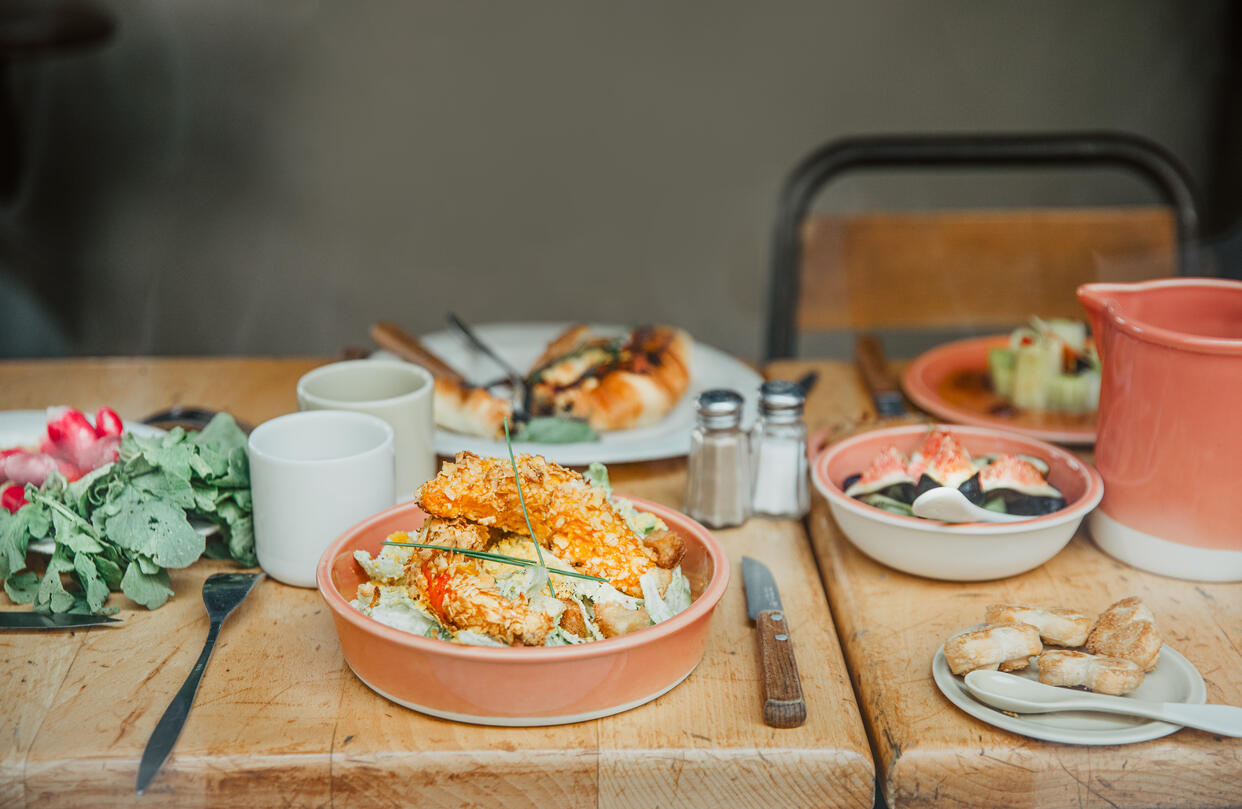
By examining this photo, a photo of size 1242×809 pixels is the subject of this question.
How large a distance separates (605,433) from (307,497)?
1.63 feet

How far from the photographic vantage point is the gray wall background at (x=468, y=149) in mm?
3525

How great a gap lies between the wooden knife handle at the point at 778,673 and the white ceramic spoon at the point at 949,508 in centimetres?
15

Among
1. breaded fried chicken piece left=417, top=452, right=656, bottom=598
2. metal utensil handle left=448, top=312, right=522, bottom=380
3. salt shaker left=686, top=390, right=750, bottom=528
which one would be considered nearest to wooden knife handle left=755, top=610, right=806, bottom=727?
breaded fried chicken piece left=417, top=452, right=656, bottom=598

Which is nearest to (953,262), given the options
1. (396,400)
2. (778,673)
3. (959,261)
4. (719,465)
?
(959,261)

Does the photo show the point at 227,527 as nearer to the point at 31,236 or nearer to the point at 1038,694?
the point at 1038,694

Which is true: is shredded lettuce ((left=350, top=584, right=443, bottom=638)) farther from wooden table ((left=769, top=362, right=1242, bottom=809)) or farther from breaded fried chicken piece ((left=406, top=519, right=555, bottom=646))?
wooden table ((left=769, top=362, right=1242, bottom=809))

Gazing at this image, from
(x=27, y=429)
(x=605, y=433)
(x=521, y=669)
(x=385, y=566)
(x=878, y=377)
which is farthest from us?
(x=878, y=377)

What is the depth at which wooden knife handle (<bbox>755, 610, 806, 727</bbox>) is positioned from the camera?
2.58 ft

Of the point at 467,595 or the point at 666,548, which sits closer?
the point at 467,595

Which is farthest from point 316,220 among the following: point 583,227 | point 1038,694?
point 1038,694

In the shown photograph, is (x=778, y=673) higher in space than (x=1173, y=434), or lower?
lower

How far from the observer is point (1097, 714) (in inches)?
31.2

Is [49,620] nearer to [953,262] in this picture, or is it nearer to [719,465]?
[719,465]

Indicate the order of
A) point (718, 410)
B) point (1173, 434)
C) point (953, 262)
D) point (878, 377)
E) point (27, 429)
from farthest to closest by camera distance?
point (953, 262), point (878, 377), point (27, 429), point (718, 410), point (1173, 434)
